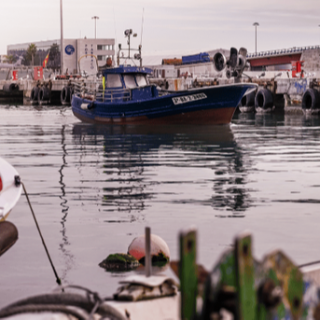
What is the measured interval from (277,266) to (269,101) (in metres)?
41.9

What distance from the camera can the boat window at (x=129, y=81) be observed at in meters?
29.1

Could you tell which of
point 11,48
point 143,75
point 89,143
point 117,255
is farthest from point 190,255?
point 11,48

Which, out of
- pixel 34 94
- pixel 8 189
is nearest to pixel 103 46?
pixel 34 94

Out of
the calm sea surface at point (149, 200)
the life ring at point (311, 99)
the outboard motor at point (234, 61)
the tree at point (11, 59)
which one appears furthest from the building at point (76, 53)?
the calm sea surface at point (149, 200)

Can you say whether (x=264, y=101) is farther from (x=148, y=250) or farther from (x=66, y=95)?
(x=148, y=250)

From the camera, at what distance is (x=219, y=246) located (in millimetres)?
7828

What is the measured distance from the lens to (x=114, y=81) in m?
29.5

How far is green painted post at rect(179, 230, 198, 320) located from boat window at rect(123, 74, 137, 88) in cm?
2683

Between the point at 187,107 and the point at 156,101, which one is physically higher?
the point at 156,101

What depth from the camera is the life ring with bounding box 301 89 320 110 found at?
128 ft

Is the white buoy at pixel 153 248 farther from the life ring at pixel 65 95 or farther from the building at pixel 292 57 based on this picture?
the building at pixel 292 57

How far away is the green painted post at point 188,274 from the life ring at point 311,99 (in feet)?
124

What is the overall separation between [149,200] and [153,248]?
12.1ft

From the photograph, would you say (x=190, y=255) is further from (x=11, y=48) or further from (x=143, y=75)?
(x=11, y=48)
